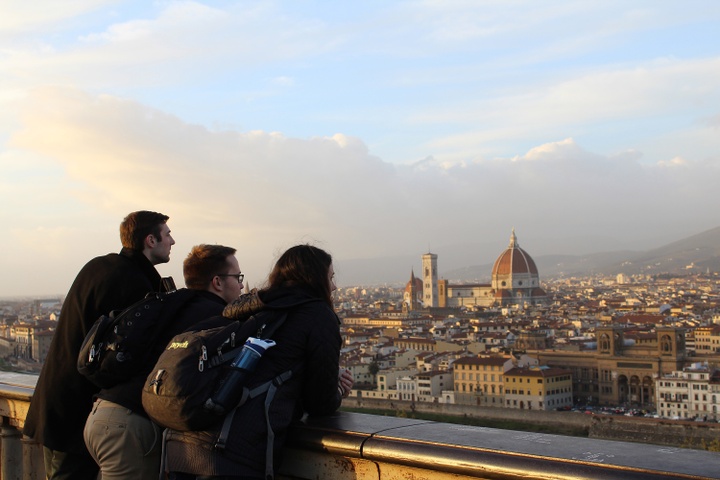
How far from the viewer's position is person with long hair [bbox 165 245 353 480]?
1754 mm

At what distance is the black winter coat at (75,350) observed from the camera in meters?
2.24

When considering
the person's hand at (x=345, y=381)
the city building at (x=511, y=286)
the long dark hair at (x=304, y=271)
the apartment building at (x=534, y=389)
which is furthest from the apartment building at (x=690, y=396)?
the city building at (x=511, y=286)

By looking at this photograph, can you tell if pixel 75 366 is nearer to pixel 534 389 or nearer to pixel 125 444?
pixel 125 444

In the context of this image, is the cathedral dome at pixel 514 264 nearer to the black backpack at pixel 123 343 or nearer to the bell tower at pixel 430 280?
the bell tower at pixel 430 280

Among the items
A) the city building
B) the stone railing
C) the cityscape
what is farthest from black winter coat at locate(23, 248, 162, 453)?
the city building

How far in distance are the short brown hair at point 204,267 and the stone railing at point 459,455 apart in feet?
1.54

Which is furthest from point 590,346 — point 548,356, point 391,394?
point 391,394

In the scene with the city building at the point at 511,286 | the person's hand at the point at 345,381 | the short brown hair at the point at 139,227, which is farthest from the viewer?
the city building at the point at 511,286

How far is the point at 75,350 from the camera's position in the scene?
224cm

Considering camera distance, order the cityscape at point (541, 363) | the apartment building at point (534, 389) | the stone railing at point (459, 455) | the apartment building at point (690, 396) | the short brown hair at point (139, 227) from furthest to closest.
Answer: the apartment building at point (534, 389), the cityscape at point (541, 363), the apartment building at point (690, 396), the short brown hair at point (139, 227), the stone railing at point (459, 455)

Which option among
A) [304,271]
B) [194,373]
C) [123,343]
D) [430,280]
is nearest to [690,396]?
[304,271]

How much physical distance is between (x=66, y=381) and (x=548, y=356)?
110ft

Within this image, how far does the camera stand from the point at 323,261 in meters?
1.99

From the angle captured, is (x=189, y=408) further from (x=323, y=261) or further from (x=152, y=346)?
(x=323, y=261)
